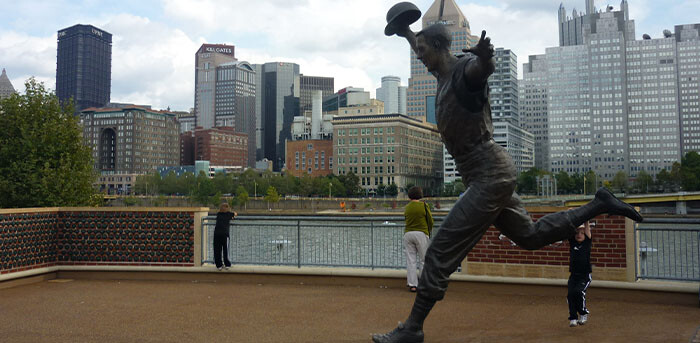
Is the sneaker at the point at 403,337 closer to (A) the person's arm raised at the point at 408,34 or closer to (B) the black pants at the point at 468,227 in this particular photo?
(B) the black pants at the point at 468,227

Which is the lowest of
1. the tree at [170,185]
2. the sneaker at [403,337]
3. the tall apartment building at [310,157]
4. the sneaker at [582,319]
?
the sneaker at [582,319]

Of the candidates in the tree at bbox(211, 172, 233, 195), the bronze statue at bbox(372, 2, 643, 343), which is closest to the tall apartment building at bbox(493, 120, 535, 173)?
the tree at bbox(211, 172, 233, 195)

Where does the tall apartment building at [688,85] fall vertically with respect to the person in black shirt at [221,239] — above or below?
above

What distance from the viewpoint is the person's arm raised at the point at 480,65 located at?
3715mm

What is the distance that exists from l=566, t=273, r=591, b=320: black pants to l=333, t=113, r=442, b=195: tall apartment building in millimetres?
110545

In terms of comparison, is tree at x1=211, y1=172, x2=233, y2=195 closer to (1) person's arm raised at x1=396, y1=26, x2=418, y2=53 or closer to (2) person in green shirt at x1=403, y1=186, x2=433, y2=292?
(2) person in green shirt at x1=403, y1=186, x2=433, y2=292

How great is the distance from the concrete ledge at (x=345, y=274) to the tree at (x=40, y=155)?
443 inches

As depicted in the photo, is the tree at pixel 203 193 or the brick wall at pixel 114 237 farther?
the tree at pixel 203 193

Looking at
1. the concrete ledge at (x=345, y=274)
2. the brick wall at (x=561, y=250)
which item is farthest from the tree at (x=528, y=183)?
the brick wall at (x=561, y=250)

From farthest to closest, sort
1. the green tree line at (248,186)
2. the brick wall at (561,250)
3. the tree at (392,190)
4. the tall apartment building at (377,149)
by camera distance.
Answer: the tall apartment building at (377,149) → the tree at (392,190) → the green tree line at (248,186) → the brick wall at (561,250)

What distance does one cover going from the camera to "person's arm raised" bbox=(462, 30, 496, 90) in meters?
3.71

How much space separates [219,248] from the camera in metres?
9.24

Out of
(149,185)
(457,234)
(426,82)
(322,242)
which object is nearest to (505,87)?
(426,82)

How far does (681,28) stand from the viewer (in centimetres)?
15950
